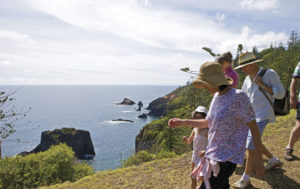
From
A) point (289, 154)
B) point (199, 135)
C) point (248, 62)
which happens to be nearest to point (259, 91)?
point (248, 62)

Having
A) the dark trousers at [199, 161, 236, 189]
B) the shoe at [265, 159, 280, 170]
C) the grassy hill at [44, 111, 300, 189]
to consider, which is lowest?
→ the grassy hill at [44, 111, 300, 189]

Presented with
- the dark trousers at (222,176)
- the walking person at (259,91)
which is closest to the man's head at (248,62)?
the walking person at (259,91)

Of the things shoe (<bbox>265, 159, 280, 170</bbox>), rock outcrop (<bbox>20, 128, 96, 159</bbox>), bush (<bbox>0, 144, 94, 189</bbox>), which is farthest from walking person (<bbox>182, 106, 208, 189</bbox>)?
rock outcrop (<bbox>20, 128, 96, 159</bbox>)

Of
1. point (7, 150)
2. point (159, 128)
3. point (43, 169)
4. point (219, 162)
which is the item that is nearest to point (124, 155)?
point (159, 128)

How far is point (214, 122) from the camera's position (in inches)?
91.2

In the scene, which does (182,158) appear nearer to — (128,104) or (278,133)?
(278,133)

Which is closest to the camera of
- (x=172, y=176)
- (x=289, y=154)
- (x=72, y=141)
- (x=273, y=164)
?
(x=273, y=164)

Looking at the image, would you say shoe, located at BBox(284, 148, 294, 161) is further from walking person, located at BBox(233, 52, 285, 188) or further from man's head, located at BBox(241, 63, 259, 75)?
man's head, located at BBox(241, 63, 259, 75)

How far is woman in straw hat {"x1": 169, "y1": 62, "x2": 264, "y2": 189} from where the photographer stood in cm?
223

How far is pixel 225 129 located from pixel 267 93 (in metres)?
1.97

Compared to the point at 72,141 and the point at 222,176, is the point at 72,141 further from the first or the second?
the point at 222,176

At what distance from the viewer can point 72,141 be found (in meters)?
59.2

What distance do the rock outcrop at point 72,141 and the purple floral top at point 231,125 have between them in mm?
61124

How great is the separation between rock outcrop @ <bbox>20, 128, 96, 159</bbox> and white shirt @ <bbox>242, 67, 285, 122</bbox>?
60.1m
